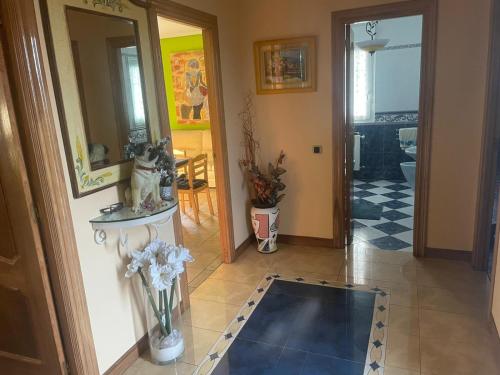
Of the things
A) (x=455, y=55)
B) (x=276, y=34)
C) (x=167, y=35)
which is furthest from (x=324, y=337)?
(x=167, y=35)

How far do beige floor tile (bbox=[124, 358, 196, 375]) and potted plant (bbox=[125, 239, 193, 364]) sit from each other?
0.12 ft

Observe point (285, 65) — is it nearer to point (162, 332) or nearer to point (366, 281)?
point (366, 281)

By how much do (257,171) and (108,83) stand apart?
1.77 m

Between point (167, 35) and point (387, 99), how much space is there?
11.8 ft

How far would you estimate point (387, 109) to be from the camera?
19.7 feet

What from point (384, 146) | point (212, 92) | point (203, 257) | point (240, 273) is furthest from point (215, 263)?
point (384, 146)

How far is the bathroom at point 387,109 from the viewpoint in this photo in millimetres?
5590

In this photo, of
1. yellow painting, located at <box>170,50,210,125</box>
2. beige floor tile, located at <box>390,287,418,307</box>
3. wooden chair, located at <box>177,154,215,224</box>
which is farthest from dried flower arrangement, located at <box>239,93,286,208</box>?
yellow painting, located at <box>170,50,210,125</box>

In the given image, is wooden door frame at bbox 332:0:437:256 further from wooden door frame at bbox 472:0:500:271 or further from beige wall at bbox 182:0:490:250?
wooden door frame at bbox 472:0:500:271

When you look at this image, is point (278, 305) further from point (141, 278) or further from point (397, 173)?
point (397, 173)

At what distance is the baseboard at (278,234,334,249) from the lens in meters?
3.64

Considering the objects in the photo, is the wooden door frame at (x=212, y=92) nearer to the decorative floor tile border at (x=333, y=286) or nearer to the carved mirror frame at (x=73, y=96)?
the carved mirror frame at (x=73, y=96)

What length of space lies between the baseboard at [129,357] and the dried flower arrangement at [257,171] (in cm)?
160

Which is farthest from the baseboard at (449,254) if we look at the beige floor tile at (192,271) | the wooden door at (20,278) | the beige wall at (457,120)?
the wooden door at (20,278)
